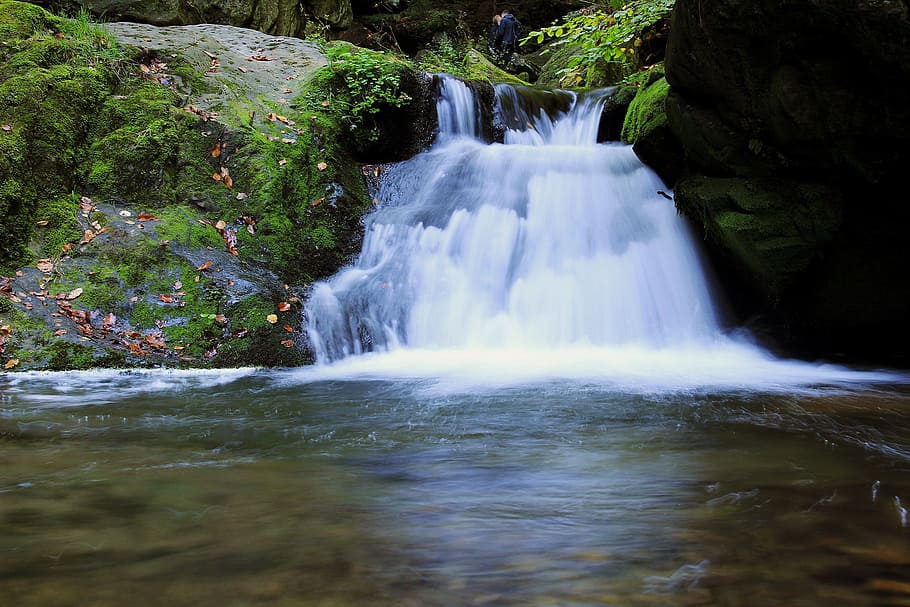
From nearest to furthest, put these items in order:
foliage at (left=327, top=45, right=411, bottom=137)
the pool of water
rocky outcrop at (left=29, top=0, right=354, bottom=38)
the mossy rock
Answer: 1. the pool of water
2. the mossy rock
3. foliage at (left=327, top=45, right=411, bottom=137)
4. rocky outcrop at (left=29, top=0, right=354, bottom=38)

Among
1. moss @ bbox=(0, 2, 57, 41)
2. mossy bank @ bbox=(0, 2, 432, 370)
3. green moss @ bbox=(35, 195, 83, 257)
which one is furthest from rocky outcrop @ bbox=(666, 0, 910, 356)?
moss @ bbox=(0, 2, 57, 41)

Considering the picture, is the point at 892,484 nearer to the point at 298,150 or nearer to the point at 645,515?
the point at 645,515

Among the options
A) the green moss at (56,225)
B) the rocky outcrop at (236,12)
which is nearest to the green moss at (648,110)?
the green moss at (56,225)

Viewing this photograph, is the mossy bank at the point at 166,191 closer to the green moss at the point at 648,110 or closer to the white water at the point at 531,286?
the white water at the point at 531,286

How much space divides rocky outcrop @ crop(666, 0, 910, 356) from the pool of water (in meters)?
2.41

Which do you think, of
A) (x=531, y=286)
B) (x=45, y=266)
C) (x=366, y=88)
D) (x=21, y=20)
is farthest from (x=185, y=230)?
(x=531, y=286)

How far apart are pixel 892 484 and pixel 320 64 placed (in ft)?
29.7

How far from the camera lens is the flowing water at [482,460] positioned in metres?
1.68

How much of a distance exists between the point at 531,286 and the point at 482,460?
425 centimetres

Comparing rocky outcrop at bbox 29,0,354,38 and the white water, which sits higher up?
rocky outcrop at bbox 29,0,354,38

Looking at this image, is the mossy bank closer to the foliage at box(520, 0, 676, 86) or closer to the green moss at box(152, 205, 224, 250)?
the green moss at box(152, 205, 224, 250)

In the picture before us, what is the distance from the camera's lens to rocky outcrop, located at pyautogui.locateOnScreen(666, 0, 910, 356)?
195 inches

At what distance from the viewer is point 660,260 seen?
7.12 meters

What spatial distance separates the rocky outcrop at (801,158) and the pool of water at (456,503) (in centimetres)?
241
